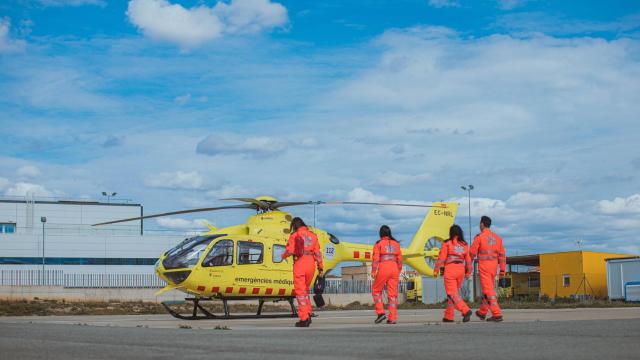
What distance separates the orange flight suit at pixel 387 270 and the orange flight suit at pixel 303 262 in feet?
5.11

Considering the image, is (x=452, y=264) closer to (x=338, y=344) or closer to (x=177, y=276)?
(x=338, y=344)

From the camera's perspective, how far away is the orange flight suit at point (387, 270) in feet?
50.0

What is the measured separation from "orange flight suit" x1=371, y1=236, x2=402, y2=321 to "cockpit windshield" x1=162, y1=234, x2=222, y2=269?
5530mm

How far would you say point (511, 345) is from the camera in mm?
9047

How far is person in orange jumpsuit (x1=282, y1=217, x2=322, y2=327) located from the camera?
46.1ft

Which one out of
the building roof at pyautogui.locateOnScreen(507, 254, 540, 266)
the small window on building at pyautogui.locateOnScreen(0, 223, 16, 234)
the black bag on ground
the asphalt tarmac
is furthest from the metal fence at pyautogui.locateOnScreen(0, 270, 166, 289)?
the asphalt tarmac

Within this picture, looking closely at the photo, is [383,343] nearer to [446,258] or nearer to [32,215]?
[446,258]

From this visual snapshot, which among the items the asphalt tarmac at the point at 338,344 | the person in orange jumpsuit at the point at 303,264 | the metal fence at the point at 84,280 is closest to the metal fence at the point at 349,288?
the metal fence at the point at 84,280

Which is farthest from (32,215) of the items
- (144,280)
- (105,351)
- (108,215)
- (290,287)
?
(105,351)

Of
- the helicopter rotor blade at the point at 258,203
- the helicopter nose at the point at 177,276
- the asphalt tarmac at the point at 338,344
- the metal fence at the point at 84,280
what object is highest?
the helicopter rotor blade at the point at 258,203

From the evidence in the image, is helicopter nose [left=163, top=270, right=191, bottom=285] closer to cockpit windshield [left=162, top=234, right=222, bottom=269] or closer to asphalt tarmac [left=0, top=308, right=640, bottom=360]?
cockpit windshield [left=162, top=234, right=222, bottom=269]

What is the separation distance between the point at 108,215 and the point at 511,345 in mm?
73818

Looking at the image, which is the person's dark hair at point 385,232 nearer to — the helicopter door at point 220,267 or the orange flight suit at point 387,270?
the orange flight suit at point 387,270

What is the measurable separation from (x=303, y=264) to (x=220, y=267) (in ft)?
19.3
